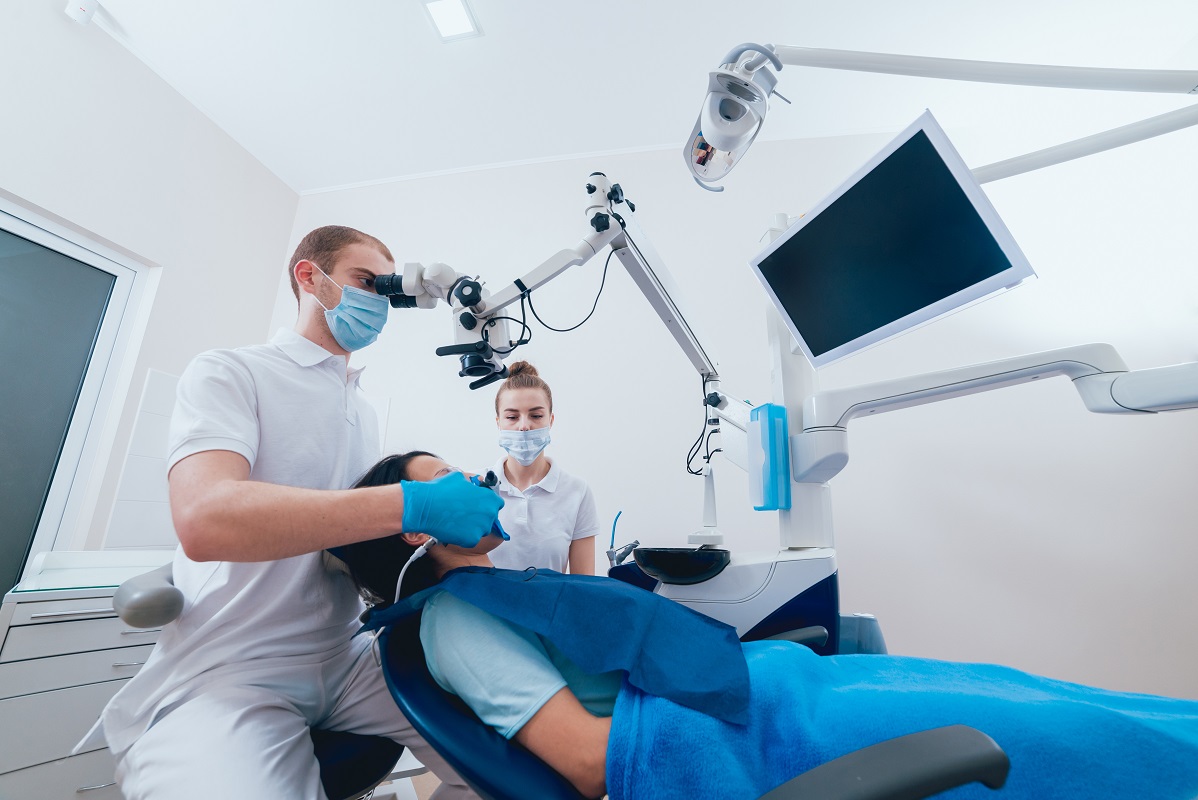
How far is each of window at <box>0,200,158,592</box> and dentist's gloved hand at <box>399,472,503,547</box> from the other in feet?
7.02

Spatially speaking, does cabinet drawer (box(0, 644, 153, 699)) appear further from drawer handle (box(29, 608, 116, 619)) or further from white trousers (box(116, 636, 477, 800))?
white trousers (box(116, 636, 477, 800))

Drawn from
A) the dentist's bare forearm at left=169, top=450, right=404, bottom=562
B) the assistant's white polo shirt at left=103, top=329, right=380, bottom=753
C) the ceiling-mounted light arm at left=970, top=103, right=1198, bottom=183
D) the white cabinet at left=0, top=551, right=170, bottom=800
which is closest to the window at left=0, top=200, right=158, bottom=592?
the white cabinet at left=0, top=551, right=170, bottom=800

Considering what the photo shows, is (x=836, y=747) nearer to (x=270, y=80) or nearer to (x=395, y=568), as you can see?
(x=395, y=568)

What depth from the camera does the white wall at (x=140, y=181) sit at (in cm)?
191

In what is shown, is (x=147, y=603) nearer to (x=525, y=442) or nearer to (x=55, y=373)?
(x=525, y=442)

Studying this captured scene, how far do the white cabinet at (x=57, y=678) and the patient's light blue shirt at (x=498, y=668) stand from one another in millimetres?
1294

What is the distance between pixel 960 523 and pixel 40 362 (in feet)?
11.2

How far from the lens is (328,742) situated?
886 millimetres

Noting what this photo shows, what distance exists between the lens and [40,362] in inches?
78.9

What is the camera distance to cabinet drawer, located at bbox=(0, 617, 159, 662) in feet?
4.51

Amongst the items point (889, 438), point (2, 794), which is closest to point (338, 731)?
point (2, 794)

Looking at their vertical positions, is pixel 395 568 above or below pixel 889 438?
below

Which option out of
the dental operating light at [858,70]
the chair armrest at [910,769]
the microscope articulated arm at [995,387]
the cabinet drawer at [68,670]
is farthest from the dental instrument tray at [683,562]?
the cabinet drawer at [68,670]

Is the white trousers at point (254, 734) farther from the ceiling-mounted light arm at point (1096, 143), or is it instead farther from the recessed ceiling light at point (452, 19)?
the recessed ceiling light at point (452, 19)
